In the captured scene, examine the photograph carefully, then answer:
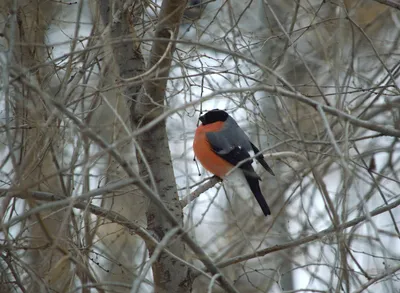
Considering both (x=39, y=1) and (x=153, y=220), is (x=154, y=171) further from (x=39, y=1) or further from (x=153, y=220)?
(x=39, y=1)

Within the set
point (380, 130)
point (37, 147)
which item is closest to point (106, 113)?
point (37, 147)

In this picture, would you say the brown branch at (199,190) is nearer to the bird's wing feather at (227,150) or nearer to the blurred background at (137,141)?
the blurred background at (137,141)

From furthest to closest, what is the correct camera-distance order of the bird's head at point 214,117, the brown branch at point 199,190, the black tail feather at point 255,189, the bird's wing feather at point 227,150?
→ the bird's head at point 214,117, the bird's wing feather at point 227,150, the black tail feather at point 255,189, the brown branch at point 199,190

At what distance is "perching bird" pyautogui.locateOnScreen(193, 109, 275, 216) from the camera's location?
15.1 ft

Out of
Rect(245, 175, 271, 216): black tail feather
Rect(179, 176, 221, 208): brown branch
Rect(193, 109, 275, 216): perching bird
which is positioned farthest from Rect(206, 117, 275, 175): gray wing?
Rect(179, 176, 221, 208): brown branch

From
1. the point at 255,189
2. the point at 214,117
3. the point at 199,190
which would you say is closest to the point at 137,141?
the point at 199,190

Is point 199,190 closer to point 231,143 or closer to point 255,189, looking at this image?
point 255,189

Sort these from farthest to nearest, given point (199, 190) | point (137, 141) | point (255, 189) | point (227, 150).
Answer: point (227, 150), point (255, 189), point (199, 190), point (137, 141)

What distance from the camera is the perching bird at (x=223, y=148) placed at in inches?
181

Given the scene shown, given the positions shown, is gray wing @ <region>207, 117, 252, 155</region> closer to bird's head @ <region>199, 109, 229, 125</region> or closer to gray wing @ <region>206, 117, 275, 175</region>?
gray wing @ <region>206, 117, 275, 175</region>

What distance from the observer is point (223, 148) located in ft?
15.7

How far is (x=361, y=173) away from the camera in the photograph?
13.4 ft

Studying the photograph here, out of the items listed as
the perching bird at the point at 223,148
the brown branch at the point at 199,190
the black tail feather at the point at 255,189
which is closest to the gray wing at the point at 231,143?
the perching bird at the point at 223,148

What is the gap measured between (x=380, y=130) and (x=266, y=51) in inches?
138
